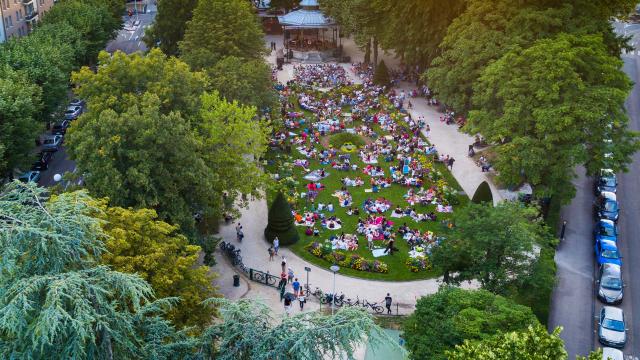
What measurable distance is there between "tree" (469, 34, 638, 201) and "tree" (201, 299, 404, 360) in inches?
1095

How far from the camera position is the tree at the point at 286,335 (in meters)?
18.6

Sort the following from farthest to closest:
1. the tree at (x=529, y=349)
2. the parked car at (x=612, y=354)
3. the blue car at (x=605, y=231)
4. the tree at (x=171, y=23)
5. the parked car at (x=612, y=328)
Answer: the tree at (x=171, y=23) → the blue car at (x=605, y=231) → the parked car at (x=612, y=328) → the parked car at (x=612, y=354) → the tree at (x=529, y=349)

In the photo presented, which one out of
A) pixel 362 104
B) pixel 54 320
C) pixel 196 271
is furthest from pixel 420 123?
pixel 54 320

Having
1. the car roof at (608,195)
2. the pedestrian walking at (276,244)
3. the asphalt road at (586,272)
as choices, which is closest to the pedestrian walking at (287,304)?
the pedestrian walking at (276,244)

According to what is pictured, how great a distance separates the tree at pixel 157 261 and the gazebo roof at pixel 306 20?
6157 centimetres

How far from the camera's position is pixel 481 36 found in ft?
183

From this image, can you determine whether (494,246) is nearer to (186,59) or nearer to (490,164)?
(490,164)

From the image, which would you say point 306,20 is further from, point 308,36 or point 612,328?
point 612,328

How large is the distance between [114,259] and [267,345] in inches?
469

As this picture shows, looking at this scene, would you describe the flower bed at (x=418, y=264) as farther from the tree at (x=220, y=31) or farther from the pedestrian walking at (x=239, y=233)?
the tree at (x=220, y=31)

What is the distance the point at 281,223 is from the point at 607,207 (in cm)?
2295

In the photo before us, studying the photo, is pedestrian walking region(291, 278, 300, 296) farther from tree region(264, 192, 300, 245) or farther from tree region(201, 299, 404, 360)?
tree region(201, 299, 404, 360)

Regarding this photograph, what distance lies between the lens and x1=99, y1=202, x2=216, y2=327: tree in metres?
29.1

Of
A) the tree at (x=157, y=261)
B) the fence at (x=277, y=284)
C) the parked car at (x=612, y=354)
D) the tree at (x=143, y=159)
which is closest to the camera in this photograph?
the tree at (x=157, y=261)
